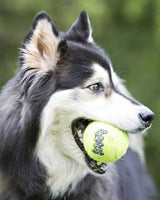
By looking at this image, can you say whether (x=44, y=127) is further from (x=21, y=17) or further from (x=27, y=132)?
(x=21, y=17)

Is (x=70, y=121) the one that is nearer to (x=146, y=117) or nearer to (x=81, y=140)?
(x=81, y=140)

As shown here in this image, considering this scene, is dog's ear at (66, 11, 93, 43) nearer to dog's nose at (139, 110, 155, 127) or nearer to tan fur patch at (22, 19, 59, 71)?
tan fur patch at (22, 19, 59, 71)

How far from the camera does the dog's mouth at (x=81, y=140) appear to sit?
134 inches

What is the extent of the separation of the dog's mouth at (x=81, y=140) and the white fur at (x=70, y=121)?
0.03m

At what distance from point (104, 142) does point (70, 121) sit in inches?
15.0

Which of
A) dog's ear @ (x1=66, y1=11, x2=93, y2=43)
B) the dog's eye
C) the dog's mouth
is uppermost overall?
dog's ear @ (x1=66, y1=11, x2=93, y2=43)

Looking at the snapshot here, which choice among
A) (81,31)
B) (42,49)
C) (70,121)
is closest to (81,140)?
(70,121)

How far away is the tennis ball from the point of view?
10.5ft

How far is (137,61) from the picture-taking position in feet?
27.2

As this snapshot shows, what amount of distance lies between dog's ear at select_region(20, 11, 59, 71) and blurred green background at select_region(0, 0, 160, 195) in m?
4.40

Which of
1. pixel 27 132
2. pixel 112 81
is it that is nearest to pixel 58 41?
pixel 112 81

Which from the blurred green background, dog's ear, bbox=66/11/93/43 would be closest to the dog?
dog's ear, bbox=66/11/93/43

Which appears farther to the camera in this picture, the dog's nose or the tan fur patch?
the tan fur patch

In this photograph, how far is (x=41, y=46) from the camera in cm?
353
